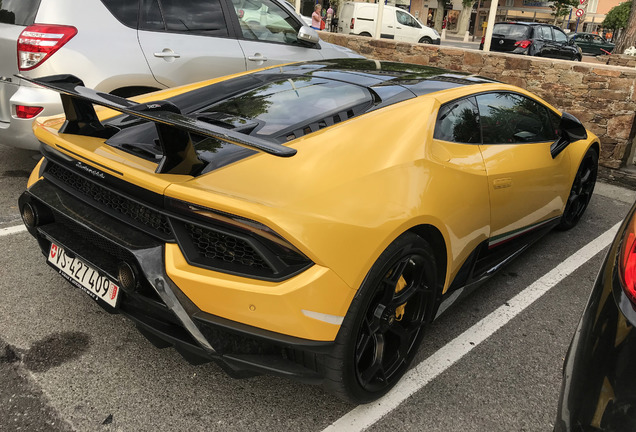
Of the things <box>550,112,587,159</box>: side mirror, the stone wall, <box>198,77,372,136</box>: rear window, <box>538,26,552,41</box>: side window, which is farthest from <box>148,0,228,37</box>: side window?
<box>538,26,552,41</box>: side window

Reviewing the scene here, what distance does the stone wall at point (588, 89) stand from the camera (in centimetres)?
666

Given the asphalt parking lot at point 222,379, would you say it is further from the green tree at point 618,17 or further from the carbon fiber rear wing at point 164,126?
the green tree at point 618,17

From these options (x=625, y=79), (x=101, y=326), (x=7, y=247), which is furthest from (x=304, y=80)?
(x=625, y=79)

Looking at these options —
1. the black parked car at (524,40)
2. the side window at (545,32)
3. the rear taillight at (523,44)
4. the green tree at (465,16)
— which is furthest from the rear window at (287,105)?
the green tree at (465,16)

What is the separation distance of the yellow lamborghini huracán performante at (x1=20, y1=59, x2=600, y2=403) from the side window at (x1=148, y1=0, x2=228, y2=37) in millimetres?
1960

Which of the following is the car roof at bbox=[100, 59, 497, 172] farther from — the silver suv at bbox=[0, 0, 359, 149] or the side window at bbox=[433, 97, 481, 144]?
the silver suv at bbox=[0, 0, 359, 149]

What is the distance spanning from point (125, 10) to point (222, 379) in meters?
3.36

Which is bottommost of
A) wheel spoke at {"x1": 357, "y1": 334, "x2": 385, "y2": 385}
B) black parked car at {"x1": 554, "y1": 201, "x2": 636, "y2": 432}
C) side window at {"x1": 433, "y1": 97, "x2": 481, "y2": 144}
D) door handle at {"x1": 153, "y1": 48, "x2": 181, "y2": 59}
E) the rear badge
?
wheel spoke at {"x1": 357, "y1": 334, "x2": 385, "y2": 385}

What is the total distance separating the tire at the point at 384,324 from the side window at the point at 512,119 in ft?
3.27

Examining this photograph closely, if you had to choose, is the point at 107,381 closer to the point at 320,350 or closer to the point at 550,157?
the point at 320,350

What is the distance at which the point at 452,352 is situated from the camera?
275 cm

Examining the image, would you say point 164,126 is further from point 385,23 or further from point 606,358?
point 385,23

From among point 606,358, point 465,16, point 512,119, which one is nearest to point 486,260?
point 512,119

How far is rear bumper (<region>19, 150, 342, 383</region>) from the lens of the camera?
74.7 inches
